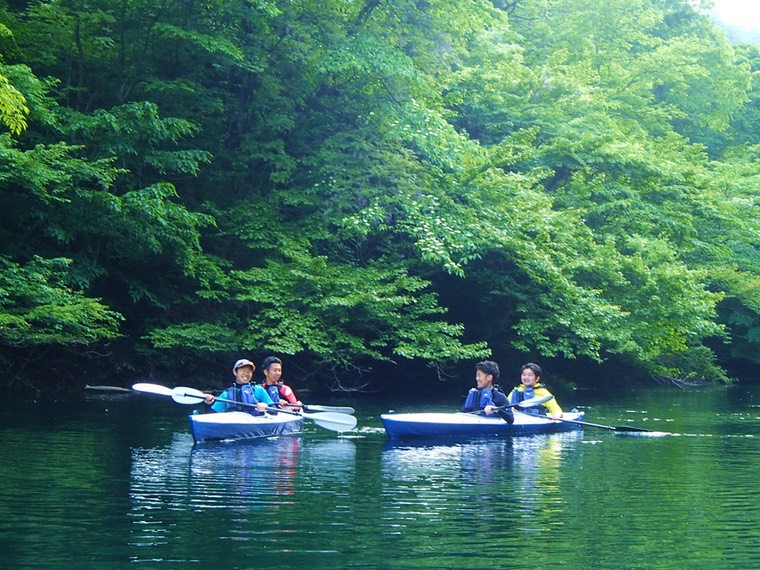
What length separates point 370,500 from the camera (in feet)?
27.3

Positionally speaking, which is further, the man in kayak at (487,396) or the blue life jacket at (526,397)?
the blue life jacket at (526,397)

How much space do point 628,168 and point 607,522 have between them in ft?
60.7

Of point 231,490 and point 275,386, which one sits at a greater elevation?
Result: point 275,386

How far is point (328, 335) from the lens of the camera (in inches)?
753

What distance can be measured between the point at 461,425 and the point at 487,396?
2.26 feet

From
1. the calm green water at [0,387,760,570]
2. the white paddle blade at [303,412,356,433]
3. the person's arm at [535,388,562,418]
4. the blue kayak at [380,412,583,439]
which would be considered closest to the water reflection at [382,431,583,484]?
the calm green water at [0,387,760,570]

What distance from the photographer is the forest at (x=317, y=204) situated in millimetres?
17391

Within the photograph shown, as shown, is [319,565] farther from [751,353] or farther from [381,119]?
[751,353]

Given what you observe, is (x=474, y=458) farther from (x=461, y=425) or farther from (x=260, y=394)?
(x=260, y=394)

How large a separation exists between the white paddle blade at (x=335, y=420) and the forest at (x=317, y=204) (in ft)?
14.1

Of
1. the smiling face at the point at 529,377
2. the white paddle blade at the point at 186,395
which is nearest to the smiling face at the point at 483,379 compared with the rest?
the smiling face at the point at 529,377

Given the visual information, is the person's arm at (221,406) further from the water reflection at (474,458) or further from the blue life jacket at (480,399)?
the blue life jacket at (480,399)

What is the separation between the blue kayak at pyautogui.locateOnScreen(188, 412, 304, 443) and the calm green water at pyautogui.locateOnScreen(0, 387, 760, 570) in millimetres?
237

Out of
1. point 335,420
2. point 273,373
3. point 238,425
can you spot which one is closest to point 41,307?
point 273,373
